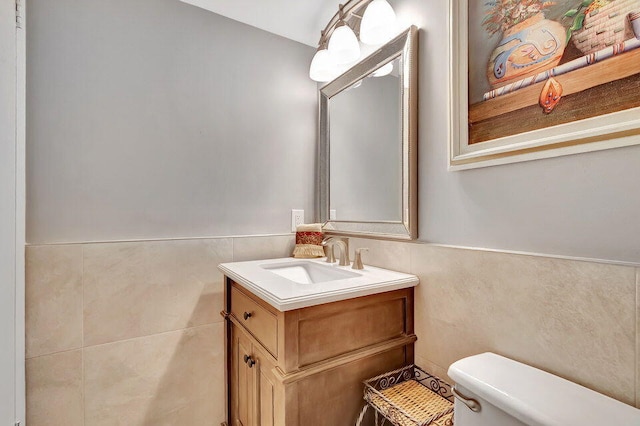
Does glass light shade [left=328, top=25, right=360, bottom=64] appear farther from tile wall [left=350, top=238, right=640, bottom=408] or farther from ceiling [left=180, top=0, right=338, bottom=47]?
tile wall [left=350, top=238, right=640, bottom=408]

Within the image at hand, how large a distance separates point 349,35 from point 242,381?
159 centimetres

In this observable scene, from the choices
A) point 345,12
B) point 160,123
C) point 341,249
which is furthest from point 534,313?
point 160,123

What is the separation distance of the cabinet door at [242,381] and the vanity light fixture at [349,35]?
4.23 ft

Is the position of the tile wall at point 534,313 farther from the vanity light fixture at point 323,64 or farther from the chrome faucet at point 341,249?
the vanity light fixture at point 323,64

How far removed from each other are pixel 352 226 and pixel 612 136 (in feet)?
3.18

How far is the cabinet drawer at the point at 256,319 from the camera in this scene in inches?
36.9

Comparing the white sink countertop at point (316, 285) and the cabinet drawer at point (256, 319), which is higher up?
the white sink countertop at point (316, 285)

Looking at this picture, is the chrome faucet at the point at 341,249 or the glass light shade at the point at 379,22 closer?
the glass light shade at the point at 379,22

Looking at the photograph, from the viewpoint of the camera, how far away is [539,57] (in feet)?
2.54

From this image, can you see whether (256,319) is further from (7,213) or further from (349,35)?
(349,35)

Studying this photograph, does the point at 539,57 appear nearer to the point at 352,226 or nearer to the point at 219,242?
the point at 352,226

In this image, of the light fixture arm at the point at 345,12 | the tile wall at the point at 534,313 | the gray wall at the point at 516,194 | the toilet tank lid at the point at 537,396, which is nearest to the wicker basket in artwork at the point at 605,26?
the gray wall at the point at 516,194

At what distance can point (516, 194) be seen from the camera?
0.82m

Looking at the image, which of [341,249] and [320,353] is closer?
[320,353]
